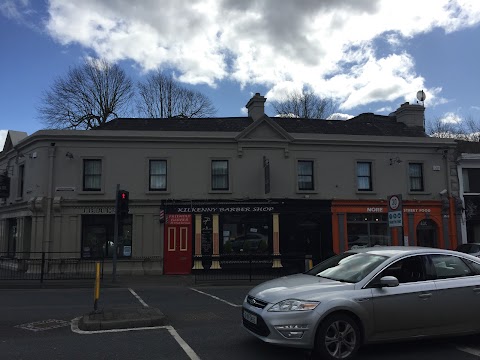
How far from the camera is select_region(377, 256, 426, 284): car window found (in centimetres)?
655

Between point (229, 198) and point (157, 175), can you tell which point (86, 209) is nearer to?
point (157, 175)

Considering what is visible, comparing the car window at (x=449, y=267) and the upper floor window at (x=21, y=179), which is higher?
the upper floor window at (x=21, y=179)

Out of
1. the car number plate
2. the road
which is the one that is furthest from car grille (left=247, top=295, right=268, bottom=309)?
the road

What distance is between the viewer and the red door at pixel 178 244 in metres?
21.4

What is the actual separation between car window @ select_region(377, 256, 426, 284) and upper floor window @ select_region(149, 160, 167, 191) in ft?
54.4

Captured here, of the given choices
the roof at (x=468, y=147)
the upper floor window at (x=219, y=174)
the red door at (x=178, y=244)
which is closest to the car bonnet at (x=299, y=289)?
the red door at (x=178, y=244)

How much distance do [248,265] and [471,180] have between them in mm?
13721

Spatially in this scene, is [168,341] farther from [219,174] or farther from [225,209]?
[219,174]

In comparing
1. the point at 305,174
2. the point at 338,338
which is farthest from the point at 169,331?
the point at 305,174

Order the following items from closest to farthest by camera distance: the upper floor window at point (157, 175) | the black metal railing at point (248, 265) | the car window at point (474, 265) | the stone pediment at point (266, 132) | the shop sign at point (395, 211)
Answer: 1. the car window at point (474, 265)
2. the shop sign at point (395, 211)
3. the black metal railing at point (248, 265)
4. the upper floor window at point (157, 175)
5. the stone pediment at point (266, 132)

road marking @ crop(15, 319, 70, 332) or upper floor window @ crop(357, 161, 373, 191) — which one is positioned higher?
upper floor window @ crop(357, 161, 373, 191)

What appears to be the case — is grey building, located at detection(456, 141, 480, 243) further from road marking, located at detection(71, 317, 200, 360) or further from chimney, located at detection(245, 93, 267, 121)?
road marking, located at detection(71, 317, 200, 360)

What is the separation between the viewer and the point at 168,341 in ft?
24.2

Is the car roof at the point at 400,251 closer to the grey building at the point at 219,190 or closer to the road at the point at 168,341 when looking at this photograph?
the road at the point at 168,341
